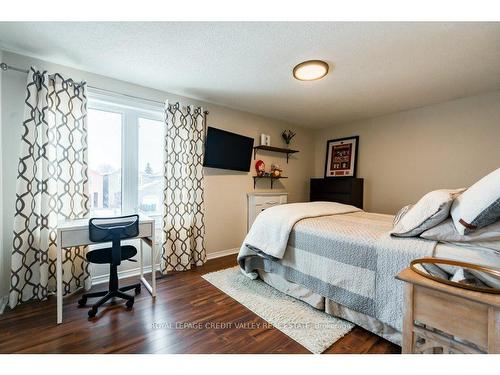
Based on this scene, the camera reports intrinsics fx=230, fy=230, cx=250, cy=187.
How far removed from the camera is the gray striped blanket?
1492 mm

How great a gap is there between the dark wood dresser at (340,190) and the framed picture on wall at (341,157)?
6.6 inches

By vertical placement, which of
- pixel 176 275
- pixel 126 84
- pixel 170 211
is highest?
pixel 126 84

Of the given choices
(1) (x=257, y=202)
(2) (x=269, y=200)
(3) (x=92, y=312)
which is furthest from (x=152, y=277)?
(2) (x=269, y=200)

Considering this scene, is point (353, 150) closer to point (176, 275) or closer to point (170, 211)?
point (170, 211)

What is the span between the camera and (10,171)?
81.8 inches

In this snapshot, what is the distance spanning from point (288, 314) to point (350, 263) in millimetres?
675

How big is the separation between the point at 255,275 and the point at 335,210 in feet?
3.88

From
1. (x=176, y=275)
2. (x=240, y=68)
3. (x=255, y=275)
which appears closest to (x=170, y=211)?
(x=176, y=275)

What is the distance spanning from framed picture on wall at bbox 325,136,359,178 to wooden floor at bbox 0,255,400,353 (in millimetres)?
3055

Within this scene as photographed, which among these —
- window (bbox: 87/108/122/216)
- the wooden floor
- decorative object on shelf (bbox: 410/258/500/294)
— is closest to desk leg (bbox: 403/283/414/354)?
decorative object on shelf (bbox: 410/258/500/294)

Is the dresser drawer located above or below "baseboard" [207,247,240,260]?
above

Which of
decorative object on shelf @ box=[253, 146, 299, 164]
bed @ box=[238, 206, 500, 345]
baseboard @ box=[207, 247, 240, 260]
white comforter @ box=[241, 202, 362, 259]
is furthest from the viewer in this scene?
decorative object on shelf @ box=[253, 146, 299, 164]

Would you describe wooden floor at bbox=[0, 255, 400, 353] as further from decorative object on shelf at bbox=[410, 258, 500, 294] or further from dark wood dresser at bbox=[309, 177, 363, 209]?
dark wood dresser at bbox=[309, 177, 363, 209]

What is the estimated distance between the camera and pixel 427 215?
150 cm
